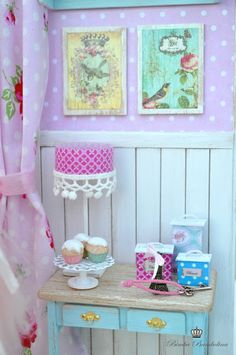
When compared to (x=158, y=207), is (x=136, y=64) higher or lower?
higher

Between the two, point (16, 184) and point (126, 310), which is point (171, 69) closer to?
point (16, 184)

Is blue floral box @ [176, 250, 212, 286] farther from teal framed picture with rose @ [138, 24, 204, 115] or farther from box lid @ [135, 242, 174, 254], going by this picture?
teal framed picture with rose @ [138, 24, 204, 115]

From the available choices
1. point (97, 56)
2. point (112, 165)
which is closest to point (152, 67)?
point (97, 56)

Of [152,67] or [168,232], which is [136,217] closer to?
[168,232]

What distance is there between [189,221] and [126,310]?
0.39 metres

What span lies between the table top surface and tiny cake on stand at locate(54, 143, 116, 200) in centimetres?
30

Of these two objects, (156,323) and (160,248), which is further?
(160,248)

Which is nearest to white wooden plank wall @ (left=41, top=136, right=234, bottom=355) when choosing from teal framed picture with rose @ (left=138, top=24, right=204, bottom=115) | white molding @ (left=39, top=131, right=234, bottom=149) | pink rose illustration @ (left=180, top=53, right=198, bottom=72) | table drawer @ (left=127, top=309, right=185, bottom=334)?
white molding @ (left=39, top=131, right=234, bottom=149)

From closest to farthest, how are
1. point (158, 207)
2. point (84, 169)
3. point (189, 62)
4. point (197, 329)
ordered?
point (197, 329) → point (84, 169) → point (189, 62) → point (158, 207)

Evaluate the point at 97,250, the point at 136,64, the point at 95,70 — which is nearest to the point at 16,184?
the point at 97,250

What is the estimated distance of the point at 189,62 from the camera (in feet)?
6.36

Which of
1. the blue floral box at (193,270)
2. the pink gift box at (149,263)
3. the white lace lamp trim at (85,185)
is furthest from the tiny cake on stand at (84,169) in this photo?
the blue floral box at (193,270)

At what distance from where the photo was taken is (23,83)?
6.32ft

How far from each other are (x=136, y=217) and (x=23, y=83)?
0.63 m
